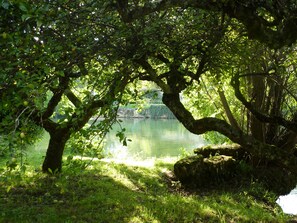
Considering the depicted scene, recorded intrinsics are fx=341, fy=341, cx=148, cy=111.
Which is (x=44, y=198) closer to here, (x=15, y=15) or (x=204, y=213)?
(x=204, y=213)

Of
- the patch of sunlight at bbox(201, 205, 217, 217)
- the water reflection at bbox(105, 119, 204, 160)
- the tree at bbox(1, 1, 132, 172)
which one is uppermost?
the tree at bbox(1, 1, 132, 172)

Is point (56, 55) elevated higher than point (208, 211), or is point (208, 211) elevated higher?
point (56, 55)

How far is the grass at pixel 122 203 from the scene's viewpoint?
288 inches

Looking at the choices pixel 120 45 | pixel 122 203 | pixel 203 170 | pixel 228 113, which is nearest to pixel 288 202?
pixel 203 170

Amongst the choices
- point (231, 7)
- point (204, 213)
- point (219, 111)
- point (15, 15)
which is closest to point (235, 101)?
point (219, 111)

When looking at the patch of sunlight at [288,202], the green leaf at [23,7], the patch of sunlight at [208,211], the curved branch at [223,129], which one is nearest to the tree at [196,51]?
the curved branch at [223,129]

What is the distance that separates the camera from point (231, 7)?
196 inches

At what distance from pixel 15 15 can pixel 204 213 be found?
19.1 feet

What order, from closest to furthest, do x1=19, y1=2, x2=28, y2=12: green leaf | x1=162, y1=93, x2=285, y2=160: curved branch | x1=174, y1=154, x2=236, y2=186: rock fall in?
x1=19, y1=2, x2=28, y2=12: green leaf → x1=162, y1=93, x2=285, y2=160: curved branch → x1=174, y1=154, x2=236, y2=186: rock

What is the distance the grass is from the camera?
7320 mm

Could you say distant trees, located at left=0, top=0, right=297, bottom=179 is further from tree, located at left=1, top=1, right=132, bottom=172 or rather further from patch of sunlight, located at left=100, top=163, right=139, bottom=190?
patch of sunlight, located at left=100, top=163, right=139, bottom=190

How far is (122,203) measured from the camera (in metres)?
8.16

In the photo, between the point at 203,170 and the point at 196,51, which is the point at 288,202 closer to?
the point at 203,170

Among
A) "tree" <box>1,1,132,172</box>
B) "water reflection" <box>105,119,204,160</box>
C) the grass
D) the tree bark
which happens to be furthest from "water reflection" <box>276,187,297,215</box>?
"tree" <box>1,1,132,172</box>
